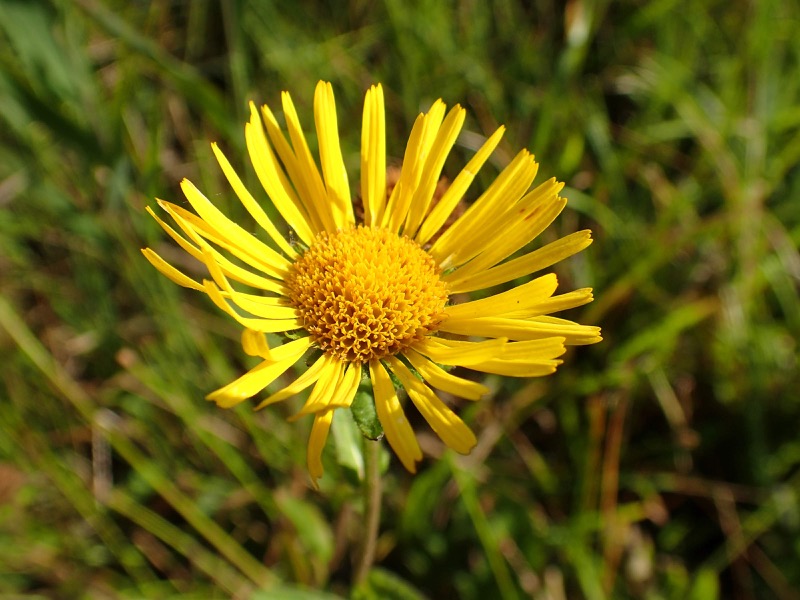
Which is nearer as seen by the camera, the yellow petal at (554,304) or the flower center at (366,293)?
the yellow petal at (554,304)

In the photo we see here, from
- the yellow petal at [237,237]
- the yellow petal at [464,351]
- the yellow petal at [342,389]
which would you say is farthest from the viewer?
the yellow petal at [237,237]

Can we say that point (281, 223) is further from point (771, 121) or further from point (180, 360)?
point (771, 121)

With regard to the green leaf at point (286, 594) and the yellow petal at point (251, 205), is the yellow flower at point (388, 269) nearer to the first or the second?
the yellow petal at point (251, 205)

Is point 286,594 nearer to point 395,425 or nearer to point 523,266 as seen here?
point 395,425

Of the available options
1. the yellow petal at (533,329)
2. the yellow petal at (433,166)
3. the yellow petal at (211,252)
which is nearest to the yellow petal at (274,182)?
the yellow petal at (211,252)

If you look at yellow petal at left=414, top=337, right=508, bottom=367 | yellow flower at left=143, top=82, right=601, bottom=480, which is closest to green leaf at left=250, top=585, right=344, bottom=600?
yellow flower at left=143, top=82, right=601, bottom=480

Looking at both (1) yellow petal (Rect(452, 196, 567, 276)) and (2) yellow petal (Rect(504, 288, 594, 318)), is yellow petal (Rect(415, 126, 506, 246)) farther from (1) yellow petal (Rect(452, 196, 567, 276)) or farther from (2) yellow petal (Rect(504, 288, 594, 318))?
(2) yellow petal (Rect(504, 288, 594, 318))

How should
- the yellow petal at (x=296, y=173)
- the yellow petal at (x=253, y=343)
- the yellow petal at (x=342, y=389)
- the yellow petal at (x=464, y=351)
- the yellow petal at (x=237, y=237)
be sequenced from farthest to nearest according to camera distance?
the yellow petal at (x=296, y=173) → the yellow petal at (x=237, y=237) → the yellow petal at (x=342, y=389) → the yellow petal at (x=464, y=351) → the yellow petal at (x=253, y=343)
